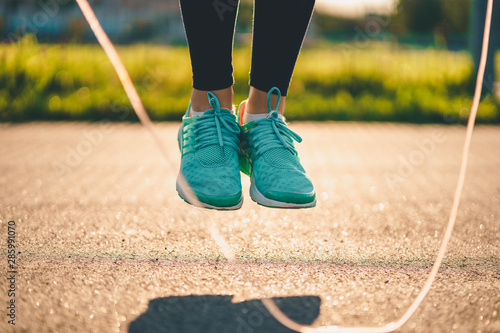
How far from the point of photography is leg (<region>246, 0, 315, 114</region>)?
1188 millimetres

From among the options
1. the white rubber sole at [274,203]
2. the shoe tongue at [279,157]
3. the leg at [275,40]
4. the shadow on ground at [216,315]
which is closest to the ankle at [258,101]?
the leg at [275,40]

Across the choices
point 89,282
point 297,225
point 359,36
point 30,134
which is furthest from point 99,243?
point 359,36

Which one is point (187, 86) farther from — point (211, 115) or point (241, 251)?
point (241, 251)

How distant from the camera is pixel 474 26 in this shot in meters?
4.17

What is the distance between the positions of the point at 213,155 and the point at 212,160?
0.06 ft

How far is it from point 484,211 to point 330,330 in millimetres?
911

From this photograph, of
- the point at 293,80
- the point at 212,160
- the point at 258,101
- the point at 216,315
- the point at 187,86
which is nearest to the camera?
the point at 216,315

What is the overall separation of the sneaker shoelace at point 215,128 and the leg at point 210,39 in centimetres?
5

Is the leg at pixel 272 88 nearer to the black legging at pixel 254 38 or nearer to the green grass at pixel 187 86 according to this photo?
the black legging at pixel 254 38

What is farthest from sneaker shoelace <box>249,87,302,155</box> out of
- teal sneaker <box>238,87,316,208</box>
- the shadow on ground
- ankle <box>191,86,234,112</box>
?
the shadow on ground

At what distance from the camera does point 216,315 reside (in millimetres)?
742

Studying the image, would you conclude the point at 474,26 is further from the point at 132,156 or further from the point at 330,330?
the point at 330,330

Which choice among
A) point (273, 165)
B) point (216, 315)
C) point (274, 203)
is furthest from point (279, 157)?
point (216, 315)

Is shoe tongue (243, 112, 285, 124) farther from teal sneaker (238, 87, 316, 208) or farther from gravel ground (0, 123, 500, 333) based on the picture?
gravel ground (0, 123, 500, 333)
